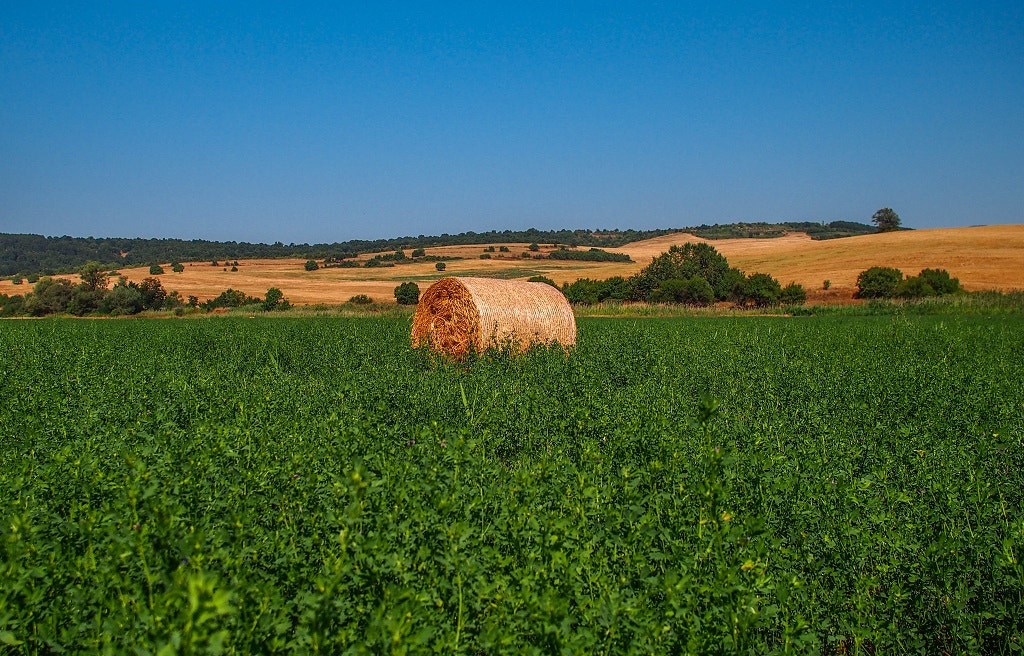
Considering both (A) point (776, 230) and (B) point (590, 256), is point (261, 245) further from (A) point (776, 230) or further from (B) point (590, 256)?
(A) point (776, 230)

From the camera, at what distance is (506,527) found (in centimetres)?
382

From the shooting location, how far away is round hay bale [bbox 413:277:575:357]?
14875 mm

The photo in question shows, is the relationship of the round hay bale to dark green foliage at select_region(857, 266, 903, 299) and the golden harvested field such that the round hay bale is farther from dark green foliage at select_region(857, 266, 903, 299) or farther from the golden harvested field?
the golden harvested field

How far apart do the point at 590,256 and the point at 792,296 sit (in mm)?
42750

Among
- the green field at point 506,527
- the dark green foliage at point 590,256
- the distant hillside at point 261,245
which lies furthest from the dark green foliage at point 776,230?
the green field at point 506,527

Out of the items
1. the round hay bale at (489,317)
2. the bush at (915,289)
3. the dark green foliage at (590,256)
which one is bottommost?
the bush at (915,289)

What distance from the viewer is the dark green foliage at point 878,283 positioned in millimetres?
38406

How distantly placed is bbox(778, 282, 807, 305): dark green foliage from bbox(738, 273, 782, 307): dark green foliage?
0.23 metres

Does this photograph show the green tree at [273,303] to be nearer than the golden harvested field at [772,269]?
Yes

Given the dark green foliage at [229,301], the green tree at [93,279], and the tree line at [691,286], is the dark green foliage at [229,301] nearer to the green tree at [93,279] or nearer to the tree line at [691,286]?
the green tree at [93,279]

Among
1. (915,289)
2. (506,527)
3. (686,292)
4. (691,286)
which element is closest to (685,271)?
(691,286)

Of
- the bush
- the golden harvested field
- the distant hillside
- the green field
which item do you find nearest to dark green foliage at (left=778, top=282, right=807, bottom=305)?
the golden harvested field

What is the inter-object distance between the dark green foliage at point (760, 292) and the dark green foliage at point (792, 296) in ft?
0.74

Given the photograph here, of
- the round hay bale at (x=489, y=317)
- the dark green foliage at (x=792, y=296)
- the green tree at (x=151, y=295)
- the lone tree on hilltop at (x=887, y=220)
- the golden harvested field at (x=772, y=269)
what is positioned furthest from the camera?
the lone tree on hilltop at (x=887, y=220)
